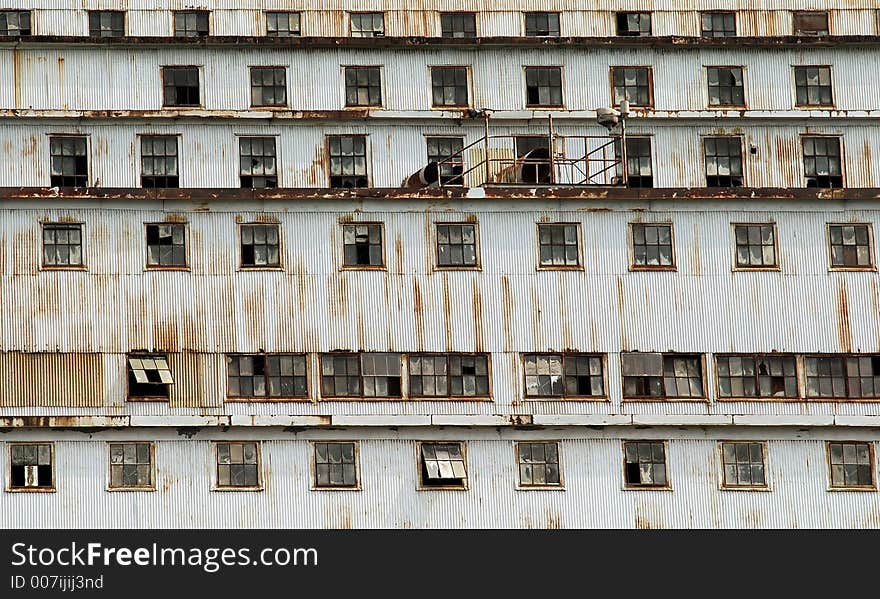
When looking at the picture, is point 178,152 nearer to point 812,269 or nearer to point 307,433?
point 307,433

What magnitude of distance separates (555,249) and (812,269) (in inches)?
272

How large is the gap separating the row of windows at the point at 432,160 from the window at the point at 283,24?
3303mm

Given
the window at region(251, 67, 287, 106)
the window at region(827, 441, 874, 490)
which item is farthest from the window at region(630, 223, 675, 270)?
the window at region(251, 67, 287, 106)

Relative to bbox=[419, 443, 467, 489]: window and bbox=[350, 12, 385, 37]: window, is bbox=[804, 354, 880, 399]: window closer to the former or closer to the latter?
bbox=[419, 443, 467, 489]: window

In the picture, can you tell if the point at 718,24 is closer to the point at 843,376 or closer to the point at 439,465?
the point at 843,376

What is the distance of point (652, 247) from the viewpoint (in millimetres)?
59562

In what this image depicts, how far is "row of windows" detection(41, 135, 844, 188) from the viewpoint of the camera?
195 ft

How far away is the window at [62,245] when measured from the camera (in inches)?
2303

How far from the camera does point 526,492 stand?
58.0 m

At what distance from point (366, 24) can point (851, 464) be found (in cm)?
1780

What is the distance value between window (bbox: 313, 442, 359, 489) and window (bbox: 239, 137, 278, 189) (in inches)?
288

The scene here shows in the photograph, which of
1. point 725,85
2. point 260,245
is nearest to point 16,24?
point 260,245

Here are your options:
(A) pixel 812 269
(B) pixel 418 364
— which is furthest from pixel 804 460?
(B) pixel 418 364
